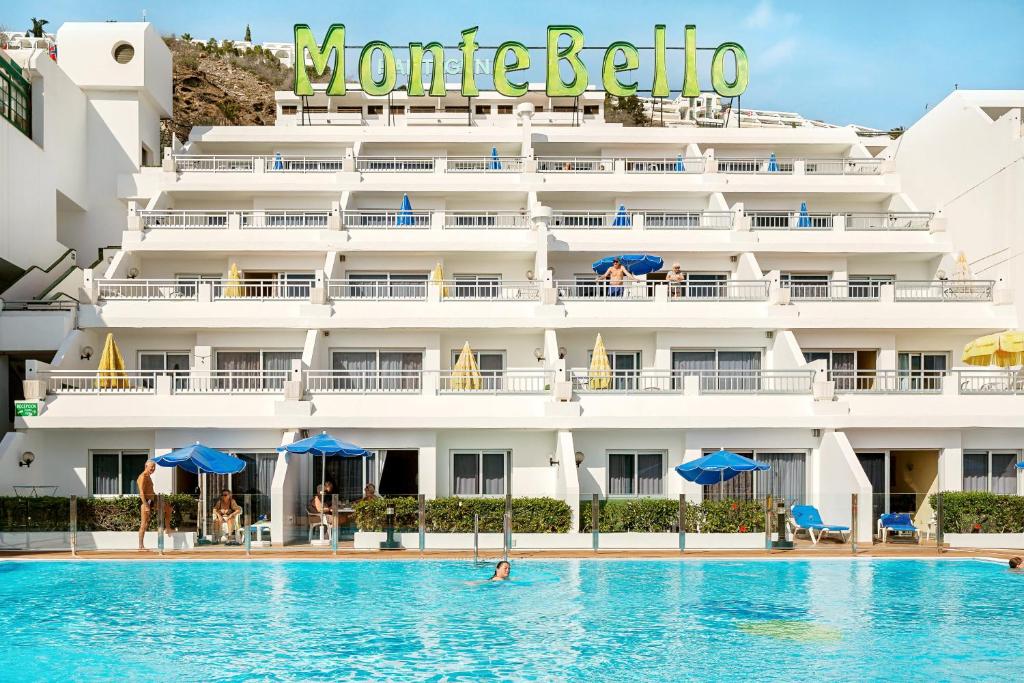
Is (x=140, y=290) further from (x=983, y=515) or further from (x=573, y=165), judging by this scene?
(x=983, y=515)

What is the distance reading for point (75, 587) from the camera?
22.8 metres

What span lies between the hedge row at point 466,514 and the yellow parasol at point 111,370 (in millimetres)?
9288

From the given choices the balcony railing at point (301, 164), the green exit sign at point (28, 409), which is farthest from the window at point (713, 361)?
the green exit sign at point (28, 409)

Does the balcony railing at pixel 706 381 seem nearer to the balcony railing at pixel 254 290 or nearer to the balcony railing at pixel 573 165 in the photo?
the balcony railing at pixel 254 290

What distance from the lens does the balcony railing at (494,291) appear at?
34.9 metres

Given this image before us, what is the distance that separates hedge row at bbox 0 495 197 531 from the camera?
88.0 feet

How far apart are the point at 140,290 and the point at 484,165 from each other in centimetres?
1609

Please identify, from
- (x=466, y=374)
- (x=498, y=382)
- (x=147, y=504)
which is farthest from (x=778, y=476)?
(x=147, y=504)

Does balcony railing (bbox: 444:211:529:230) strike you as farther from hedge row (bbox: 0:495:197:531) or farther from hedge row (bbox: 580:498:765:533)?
hedge row (bbox: 0:495:197:531)

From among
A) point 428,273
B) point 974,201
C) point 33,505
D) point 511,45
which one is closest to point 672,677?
point 33,505

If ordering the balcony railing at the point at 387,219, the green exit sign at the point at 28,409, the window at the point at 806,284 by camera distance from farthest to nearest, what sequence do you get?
the balcony railing at the point at 387,219 < the window at the point at 806,284 < the green exit sign at the point at 28,409

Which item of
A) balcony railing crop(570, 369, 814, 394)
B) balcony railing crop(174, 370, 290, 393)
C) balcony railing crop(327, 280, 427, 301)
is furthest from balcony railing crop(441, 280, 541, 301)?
balcony railing crop(174, 370, 290, 393)

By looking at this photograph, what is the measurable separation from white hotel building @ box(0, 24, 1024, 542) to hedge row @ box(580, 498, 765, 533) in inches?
35.8

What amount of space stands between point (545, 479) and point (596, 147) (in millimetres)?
20683
